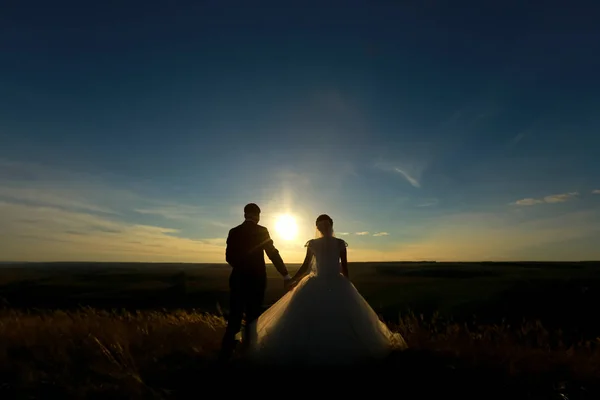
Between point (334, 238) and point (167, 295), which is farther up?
point (334, 238)

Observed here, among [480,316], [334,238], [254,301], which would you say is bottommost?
[480,316]

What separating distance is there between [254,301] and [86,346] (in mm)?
3212

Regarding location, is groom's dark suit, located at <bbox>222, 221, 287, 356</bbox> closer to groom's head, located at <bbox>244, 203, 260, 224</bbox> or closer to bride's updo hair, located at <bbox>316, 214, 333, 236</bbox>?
groom's head, located at <bbox>244, 203, 260, 224</bbox>

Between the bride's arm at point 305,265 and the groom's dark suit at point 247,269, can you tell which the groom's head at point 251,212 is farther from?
the bride's arm at point 305,265

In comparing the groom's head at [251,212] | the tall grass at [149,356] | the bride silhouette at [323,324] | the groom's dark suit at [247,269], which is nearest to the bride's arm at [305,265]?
the bride silhouette at [323,324]

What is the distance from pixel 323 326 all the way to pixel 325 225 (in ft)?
6.54

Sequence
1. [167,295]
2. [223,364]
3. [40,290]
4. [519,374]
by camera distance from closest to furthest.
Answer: [519,374] → [223,364] → [167,295] → [40,290]

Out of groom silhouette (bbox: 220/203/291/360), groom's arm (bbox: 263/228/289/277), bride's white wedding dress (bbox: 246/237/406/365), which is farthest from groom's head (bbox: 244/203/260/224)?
bride's white wedding dress (bbox: 246/237/406/365)

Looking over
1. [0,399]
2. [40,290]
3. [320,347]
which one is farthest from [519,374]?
[40,290]

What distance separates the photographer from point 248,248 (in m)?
8.10

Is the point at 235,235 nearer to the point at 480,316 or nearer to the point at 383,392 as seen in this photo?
the point at 383,392

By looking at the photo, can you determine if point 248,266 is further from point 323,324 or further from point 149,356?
point 149,356

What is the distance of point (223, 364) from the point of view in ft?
24.2

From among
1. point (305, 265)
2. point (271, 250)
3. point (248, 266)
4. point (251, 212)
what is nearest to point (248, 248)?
point (248, 266)
